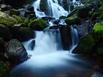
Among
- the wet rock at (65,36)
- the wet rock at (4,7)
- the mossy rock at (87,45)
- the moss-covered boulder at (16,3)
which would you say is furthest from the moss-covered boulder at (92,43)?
the moss-covered boulder at (16,3)

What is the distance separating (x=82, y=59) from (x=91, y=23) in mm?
3580

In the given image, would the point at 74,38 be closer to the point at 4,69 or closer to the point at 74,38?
the point at 74,38

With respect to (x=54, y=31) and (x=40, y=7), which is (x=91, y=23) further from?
(x=40, y=7)

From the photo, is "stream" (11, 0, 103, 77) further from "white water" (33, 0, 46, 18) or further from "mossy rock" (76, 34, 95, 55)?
"white water" (33, 0, 46, 18)

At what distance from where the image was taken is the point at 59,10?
18.0 meters

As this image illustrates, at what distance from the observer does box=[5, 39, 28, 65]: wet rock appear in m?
10.6

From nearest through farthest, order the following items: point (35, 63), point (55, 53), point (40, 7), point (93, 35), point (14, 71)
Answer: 1. point (14, 71)
2. point (35, 63)
3. point (93, 35)
4. point (55, 53)
5. point (40, 7)

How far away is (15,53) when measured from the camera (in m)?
10.7

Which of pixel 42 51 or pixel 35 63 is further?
pixel 42 51

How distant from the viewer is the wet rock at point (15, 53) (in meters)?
10.6

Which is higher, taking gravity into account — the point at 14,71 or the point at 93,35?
the point at 93,35

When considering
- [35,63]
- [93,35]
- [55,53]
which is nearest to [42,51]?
[55,53]

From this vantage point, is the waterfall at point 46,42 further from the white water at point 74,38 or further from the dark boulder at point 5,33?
the dark boulder at point 5,33

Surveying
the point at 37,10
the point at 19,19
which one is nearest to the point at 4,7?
the point at 19,19
